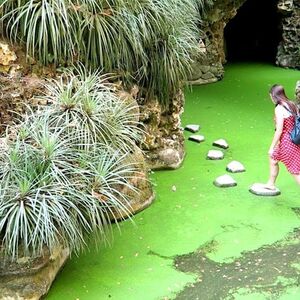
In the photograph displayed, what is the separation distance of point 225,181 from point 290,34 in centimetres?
613

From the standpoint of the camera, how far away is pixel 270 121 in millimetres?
7184

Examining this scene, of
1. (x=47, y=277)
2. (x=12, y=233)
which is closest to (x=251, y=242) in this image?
(x=47, y=277)

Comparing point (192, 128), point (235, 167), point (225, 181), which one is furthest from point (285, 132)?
point (192, 128)

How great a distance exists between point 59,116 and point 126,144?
60 cm

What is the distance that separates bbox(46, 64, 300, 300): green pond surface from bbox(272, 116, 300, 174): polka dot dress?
0.34m

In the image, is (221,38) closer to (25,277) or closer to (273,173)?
(273,173)

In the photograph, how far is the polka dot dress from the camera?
4656 millimetres

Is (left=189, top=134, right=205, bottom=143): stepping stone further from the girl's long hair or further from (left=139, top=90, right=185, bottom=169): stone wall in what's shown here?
the girl's long hair

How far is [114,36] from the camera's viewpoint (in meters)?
4.58

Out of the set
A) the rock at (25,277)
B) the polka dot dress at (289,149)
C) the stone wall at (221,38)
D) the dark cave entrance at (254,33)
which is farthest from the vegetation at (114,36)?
the dark cave entrance at (254,33)

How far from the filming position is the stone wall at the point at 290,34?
10133 mm

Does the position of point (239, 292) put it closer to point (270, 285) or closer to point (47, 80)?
point (270, 285)

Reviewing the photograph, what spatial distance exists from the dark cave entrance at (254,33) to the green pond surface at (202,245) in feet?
19.1

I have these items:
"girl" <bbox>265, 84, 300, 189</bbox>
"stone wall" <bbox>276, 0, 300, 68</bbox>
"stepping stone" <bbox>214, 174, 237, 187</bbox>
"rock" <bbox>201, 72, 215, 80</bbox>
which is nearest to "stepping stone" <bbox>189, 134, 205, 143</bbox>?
"stepping stone" <bbox>214, 174, 237, 187</bbox>
